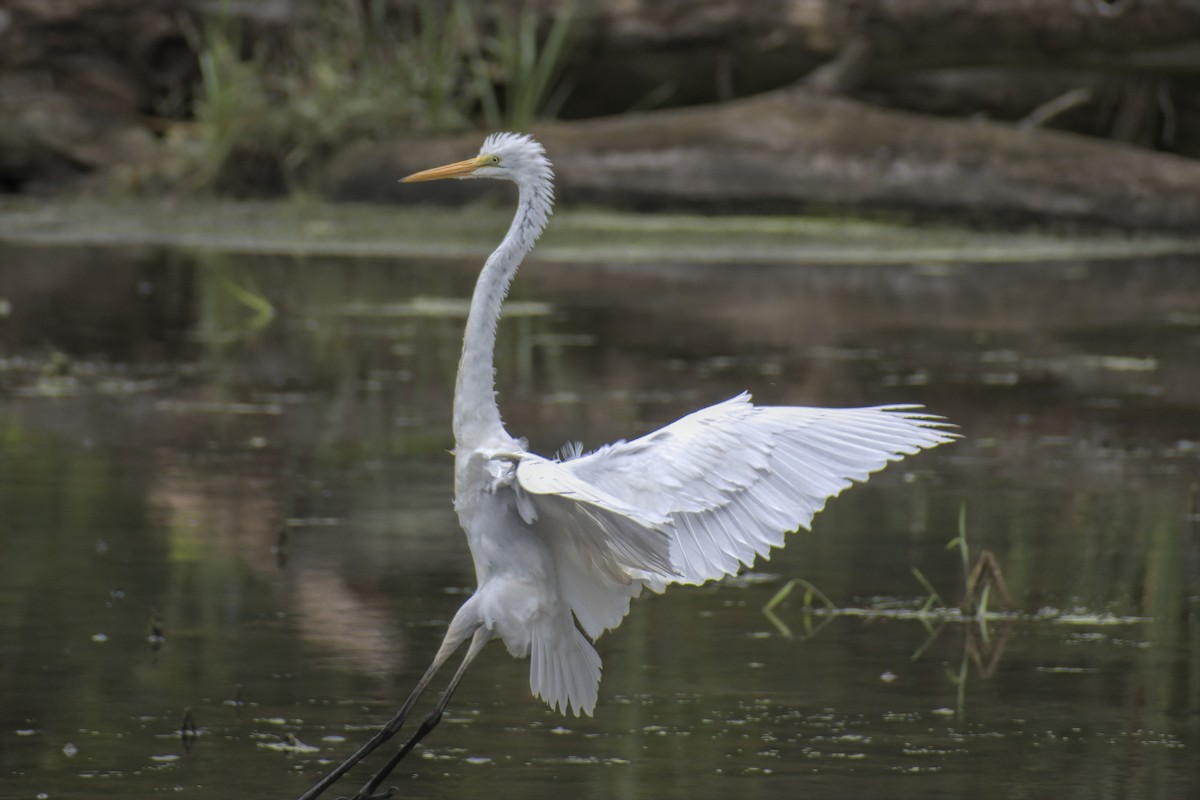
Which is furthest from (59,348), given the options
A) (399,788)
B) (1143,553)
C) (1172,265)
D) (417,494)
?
(1172,265)

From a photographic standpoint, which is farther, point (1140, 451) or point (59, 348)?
point (59, 348)

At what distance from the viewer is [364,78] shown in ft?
66.0

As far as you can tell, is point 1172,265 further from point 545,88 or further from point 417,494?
point 417,494

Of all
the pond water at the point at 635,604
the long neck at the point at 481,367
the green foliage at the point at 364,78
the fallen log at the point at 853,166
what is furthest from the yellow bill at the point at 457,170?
the green foliage at the point at 364,78

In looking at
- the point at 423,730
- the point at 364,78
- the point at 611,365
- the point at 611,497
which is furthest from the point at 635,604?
the point at 364,78

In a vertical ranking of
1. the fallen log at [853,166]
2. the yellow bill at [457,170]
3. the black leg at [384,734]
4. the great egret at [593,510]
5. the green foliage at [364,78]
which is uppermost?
the green foliage at [364,78]

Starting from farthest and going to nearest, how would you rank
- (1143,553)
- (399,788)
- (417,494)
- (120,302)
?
(120,302) < (417,494) < (1143,553) < (399,788)

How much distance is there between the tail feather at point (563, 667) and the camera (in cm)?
510

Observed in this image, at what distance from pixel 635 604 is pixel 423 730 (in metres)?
1.92

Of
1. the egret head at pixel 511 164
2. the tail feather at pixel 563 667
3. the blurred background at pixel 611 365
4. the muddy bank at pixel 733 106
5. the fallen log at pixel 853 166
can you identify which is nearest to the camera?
the tail feather at pixel 563 667

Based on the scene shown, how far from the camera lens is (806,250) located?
16.7m

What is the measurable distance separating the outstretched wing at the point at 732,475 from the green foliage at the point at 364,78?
1482cm

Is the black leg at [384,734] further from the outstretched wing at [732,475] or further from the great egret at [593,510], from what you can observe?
the outstretched wing at [732,475]

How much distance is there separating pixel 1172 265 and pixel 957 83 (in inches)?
190
